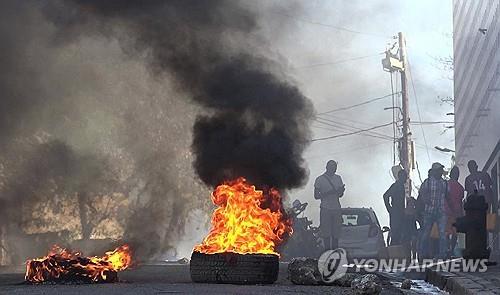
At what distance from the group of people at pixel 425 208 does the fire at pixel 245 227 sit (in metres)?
6.18

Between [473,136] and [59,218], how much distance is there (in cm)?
1697

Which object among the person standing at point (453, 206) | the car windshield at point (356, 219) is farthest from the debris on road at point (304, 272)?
the car windshield at point (356, 219)

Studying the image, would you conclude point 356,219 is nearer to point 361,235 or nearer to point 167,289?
point 361,235

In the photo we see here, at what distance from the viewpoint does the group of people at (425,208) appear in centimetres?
1661

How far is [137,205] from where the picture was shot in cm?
2648

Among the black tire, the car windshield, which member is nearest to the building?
the car windshield

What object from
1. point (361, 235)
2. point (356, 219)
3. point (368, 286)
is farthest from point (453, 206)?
point (368, 286)

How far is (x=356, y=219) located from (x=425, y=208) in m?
4.34

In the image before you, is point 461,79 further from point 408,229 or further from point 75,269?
point 75,269

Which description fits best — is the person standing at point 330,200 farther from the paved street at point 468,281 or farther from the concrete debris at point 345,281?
the concrete debris at point 345,281

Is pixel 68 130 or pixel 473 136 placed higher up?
pixel 473 136

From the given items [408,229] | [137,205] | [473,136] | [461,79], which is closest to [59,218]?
[137,205]

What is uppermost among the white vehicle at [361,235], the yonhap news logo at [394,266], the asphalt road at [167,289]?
the white vehicle at [361,235]

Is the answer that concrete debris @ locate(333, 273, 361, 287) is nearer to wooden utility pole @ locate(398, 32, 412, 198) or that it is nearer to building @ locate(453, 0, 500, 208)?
building @ locate(453, 0, 500, 208)
